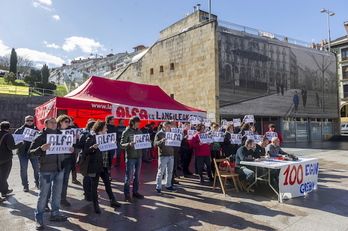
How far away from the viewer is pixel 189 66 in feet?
67.6

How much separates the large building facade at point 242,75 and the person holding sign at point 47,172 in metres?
15.4

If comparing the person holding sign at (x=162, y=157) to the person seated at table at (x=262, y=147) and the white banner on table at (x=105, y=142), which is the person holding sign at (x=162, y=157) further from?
the person seated at table at (x=262, y=147)

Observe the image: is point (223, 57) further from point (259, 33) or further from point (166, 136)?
point (166, 136)

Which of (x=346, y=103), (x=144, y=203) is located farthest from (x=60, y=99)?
(x=346, y=103)

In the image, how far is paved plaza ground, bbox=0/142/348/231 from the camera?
416cm

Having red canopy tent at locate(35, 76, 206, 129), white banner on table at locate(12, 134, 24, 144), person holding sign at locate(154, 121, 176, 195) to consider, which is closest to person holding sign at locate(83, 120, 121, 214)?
person holding sign at locate(154, 121, 176, 195)

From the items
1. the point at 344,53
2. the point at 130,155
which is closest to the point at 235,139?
the point at 130,155

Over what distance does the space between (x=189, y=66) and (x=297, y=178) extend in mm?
15823

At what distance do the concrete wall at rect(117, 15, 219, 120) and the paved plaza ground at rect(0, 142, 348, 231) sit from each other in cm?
1303

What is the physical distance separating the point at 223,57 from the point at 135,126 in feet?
50.5

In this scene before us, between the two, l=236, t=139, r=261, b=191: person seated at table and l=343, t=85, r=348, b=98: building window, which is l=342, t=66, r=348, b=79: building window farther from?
l=236, t=139, r=261, b=191: person seated at table

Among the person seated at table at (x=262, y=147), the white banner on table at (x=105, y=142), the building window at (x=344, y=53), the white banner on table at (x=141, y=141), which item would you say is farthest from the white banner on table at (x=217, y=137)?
the building window at (x=344, y=53)

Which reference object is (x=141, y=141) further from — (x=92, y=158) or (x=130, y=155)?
(x=92, y=158)

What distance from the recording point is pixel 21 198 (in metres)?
5.63
